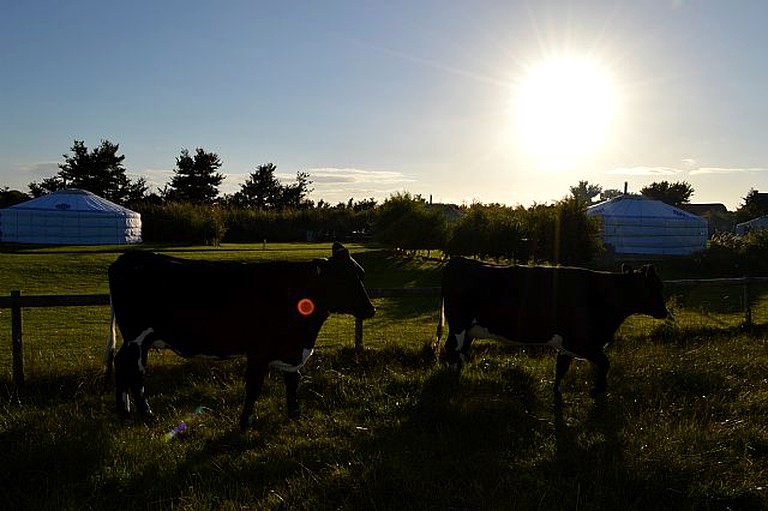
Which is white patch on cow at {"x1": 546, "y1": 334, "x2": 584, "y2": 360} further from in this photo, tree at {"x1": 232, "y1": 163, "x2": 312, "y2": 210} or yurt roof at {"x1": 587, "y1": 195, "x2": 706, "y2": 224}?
tree at {"x1": 232, "y1": 163, "x2": 312, "y2": 210}

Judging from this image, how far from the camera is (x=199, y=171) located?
2653 inches

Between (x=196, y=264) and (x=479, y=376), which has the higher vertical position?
(x=196, y=264)

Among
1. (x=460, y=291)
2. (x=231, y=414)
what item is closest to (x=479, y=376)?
(x=460, y=291)

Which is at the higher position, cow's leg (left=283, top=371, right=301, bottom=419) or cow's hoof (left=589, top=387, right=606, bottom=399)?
cow's leg (left=283, top=371, right=301, bottom=419)

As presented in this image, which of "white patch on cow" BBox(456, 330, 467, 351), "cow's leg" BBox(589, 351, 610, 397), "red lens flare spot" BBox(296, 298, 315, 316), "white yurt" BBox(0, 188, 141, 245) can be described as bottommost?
"cow's leg" BBox(589, 351, 610, 397)

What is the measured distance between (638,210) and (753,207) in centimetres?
4360

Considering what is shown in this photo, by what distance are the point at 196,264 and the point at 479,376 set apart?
11.7ft

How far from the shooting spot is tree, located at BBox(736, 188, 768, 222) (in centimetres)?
7200

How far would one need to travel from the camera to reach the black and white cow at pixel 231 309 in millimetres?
5859

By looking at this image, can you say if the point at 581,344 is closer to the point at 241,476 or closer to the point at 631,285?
the point at 631,285

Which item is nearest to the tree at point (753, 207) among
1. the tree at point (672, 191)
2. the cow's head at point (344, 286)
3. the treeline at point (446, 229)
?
the tree at point (672, 191)

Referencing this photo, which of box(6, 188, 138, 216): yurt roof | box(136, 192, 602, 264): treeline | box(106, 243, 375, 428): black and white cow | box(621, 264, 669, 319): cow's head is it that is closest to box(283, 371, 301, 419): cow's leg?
box(106, 243, 375, 428): black and white cow

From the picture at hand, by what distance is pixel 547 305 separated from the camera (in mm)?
7168

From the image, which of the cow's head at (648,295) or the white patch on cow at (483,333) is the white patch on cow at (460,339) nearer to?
the white patch on cow at (483,333)
